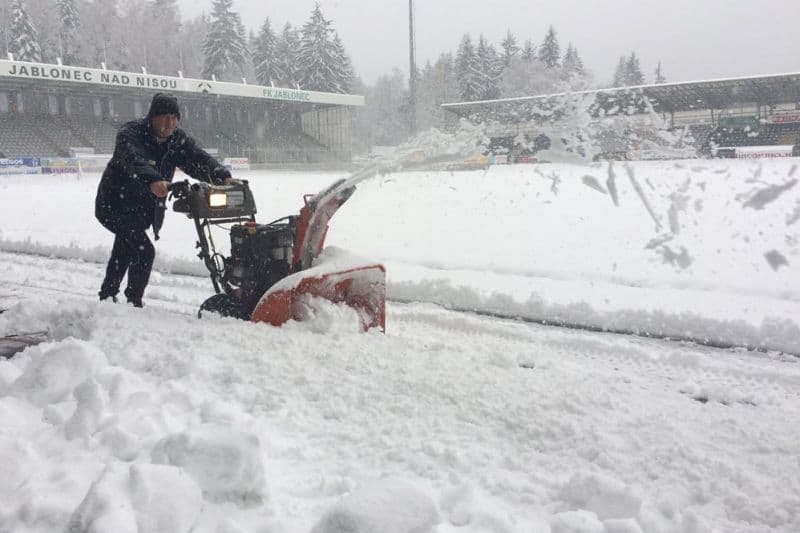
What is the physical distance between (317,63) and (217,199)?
124 feet

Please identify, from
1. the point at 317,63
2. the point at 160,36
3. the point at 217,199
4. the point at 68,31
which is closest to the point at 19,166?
the point at 317,63

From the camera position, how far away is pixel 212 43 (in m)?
42.5

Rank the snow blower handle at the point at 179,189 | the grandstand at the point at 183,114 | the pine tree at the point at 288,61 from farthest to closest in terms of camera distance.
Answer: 1. the pine tree at the point at 288,61
2. the grandstand at the point at 183,114
3. the snow blower handle at the point at 179,189

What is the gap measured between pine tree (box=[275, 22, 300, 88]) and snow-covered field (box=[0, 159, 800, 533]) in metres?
37.0

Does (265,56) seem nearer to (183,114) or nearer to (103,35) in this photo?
(183,114)

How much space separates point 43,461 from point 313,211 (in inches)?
79.4

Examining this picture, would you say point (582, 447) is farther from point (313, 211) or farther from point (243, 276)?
point (243, 276)

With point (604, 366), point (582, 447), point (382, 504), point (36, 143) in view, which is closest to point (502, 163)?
point (604, 366)

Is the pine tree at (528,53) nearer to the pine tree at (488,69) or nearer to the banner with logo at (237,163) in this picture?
the pine tree at (488,69)

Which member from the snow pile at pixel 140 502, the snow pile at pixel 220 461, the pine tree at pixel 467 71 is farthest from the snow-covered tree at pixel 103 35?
the snow pile at pixel 140 502

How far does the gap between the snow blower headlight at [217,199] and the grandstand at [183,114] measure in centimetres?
3289

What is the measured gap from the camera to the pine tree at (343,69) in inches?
→ 1487

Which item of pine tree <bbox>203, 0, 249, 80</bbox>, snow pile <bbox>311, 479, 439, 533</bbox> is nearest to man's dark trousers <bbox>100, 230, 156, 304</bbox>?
snow pile <bbox>311, 479, 439, 533</bbox>


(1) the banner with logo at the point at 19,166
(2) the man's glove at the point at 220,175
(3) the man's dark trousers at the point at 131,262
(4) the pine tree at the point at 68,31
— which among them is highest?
(4) the pine tree at the point at 68,31
